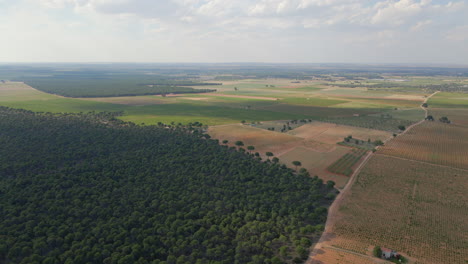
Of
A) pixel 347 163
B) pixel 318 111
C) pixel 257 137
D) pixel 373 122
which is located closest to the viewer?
pixel 347 163

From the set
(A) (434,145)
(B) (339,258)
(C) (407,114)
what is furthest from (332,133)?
(B) (339,258)

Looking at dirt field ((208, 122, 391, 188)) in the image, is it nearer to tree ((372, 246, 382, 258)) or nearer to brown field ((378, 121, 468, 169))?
brown field ((378, 121, 468, 169))

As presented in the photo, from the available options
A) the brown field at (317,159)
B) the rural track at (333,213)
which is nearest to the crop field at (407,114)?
the brown field at (317,159)

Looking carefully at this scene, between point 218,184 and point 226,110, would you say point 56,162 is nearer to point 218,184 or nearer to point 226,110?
point 218,184

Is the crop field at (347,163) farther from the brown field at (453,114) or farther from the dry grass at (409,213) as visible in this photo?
the brown field at (453,114)

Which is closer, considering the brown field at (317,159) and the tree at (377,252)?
the tree at (377,252)

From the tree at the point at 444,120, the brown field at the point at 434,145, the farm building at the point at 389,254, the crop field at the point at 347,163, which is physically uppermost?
the tree at the point at 444,120

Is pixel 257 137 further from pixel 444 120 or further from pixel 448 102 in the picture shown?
pixel 448 102

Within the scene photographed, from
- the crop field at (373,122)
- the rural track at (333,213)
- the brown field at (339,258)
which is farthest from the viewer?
the crop field at (373,122)
